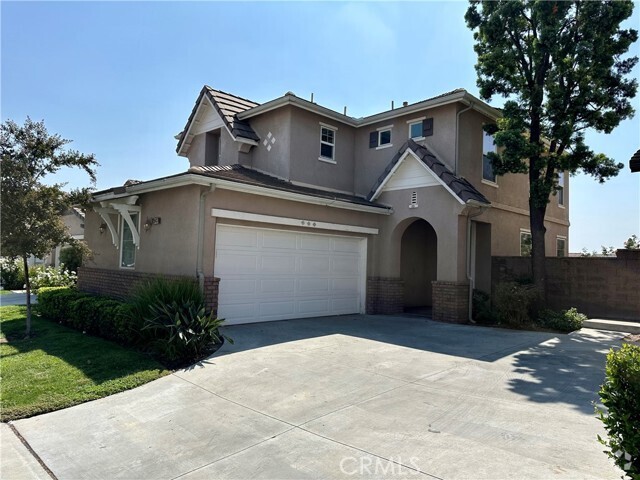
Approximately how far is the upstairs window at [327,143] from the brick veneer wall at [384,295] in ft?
16.2

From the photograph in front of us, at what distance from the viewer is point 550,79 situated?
12.6m

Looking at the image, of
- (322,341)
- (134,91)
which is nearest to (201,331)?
(322,341)

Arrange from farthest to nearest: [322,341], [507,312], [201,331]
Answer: [507,312] → [322,341] → [201,331]

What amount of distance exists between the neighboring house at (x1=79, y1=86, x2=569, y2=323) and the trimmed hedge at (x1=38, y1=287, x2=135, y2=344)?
148cm

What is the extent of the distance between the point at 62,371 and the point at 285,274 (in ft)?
20.3

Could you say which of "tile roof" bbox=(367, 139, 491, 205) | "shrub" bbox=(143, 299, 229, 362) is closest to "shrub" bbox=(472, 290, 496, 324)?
"tile roof" bbox=(367, 139, 491, 205)

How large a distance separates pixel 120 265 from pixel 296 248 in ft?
19.1

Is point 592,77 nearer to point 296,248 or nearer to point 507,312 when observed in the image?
point 507,312

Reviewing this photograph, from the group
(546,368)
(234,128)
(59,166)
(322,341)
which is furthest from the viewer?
(234,128)

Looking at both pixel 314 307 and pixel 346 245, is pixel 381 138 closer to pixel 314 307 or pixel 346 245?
pixel 346 245

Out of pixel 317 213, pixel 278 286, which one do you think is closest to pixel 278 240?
pixel 278 286

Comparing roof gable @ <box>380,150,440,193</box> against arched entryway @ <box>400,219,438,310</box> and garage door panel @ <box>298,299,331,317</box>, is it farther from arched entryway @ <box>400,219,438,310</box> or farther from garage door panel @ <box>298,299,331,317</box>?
garage door panel @ <box>298,299,331,317</box>

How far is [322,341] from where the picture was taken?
9.69 metres

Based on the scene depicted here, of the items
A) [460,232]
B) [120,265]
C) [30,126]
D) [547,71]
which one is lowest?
[120,265]
